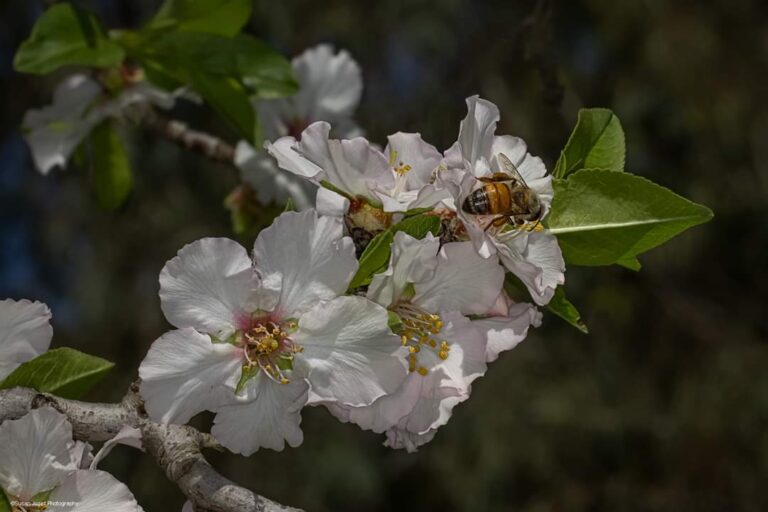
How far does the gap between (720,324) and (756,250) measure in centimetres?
29

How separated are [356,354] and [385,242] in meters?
0.10

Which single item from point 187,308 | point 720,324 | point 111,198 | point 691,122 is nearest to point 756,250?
point 720,324

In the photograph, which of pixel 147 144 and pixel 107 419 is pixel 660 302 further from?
pixel 107 419

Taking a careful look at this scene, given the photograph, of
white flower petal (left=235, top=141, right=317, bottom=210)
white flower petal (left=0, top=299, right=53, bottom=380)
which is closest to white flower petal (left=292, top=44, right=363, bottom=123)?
white flower petal (left=235, top=141, right=317, bottom=210)

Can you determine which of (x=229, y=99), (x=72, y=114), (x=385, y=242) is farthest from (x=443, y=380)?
(x=72, y=114)

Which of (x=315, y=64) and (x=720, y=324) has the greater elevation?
(x=315, y=64)

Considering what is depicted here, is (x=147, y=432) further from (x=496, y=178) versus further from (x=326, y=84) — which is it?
(x=326, y=84)

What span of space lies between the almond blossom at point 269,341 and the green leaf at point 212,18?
72 cm

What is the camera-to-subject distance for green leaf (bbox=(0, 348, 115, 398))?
98 cm

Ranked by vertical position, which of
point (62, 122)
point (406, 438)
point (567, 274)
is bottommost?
point (567, 274)

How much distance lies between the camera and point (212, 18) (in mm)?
1553

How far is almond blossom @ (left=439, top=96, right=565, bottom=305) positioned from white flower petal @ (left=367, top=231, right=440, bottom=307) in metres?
0.04

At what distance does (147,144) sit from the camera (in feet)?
10.9

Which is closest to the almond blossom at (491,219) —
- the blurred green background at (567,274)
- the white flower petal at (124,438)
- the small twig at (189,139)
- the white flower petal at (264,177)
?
the white flower petal at (124,438)
